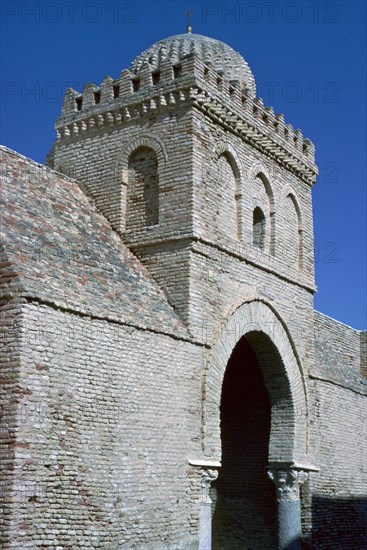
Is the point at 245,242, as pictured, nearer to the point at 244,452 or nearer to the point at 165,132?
the point at 165,132

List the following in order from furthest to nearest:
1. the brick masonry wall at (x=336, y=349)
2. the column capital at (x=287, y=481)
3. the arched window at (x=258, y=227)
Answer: the brick masonry wall at (x=336, y=349) < the arched window at (x=258, y=227) < the column capital at (x=287, y=481)

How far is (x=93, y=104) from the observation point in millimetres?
15195

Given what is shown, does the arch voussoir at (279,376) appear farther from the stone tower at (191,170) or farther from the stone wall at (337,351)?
the stone wall at (337,351)

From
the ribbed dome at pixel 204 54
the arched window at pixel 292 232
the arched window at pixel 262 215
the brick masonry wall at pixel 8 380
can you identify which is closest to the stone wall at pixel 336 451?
the arched window at pixel 292 232

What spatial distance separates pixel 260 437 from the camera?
16203mm

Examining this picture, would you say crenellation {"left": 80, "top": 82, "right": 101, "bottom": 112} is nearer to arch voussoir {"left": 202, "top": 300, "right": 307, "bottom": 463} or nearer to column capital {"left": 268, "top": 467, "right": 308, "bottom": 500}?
arch voussoir {"left": 202, "top": 300, "right": 307, "bottom": 463}

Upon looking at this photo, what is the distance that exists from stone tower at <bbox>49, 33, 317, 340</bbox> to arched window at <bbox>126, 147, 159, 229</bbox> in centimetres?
2

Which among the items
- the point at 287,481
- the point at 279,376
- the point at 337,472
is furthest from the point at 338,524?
the point at 279,376

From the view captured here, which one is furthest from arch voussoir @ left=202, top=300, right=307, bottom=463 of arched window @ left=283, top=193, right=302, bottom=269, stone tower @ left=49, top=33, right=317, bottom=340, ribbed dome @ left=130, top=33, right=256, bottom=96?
ribbed dome @ left=130, top=33, right=256, bottom=96

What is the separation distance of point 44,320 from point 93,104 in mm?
6810

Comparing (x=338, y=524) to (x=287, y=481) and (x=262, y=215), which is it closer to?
(x=287, y=481)

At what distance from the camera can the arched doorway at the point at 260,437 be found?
1494 cm

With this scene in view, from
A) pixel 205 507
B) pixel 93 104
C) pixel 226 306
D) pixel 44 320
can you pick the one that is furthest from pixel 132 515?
pixel 93 104

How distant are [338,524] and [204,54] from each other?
34.4ft
